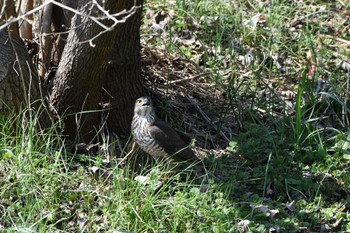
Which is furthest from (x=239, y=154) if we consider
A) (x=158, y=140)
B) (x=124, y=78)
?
(x=124, y=78)

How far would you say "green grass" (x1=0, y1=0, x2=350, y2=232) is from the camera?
221 inches

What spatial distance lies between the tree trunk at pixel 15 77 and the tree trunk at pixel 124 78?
0.72m

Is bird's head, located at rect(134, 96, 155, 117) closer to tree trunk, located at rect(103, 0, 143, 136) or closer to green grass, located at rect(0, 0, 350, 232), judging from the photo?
tree trunk, located at rect(103, 0, 143, 136)

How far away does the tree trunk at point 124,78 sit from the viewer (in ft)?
21.6

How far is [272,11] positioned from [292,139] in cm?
229

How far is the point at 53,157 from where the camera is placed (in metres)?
5.96

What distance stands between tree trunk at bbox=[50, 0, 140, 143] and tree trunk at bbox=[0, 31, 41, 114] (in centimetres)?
25

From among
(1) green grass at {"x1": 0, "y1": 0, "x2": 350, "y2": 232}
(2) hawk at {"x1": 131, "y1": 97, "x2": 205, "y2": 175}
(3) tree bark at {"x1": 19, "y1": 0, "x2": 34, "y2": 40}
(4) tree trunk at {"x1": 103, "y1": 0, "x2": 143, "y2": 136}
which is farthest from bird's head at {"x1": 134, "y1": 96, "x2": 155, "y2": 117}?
(3) tree bark at {"x1": 19, "y1": 0, "x2": 34, "y2": 40}

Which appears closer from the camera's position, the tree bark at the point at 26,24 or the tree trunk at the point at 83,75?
the tree trunk at the point at 83,75

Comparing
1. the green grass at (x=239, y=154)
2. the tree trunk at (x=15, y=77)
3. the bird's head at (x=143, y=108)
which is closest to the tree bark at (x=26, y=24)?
the tree trunk at (x=15, y=77)

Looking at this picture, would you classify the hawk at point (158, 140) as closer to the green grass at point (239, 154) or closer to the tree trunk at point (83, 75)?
the green grass at point (239, 154)

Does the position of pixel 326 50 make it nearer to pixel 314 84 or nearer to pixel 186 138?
pixel 314 84

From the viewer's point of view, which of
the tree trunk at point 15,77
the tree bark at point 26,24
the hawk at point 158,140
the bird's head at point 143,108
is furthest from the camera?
the tree bark at point 26,24

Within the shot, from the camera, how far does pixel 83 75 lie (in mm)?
6316
